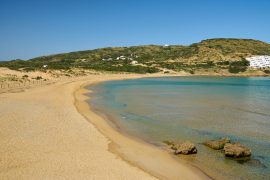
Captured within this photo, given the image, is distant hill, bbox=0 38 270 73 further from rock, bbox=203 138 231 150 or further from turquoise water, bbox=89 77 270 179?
rock, bbox=203 138 231 150

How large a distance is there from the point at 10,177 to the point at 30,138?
16.8 feet

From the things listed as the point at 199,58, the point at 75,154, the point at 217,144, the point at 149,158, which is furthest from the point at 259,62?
the point at 75,154

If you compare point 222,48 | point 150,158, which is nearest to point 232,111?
point 150,158

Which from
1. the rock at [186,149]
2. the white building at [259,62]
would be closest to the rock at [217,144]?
the rock at [186,149]

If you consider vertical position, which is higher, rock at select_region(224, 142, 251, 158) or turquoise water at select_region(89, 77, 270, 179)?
rock at select_region(224, 142, 251, 158)

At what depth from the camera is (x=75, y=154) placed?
528 inches

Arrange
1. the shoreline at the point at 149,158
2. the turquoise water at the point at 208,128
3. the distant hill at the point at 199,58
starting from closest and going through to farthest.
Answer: the shoreline at the point at 149,158 < the turquoise water at the point at 208,128 < the distant hill at the point at 199,58

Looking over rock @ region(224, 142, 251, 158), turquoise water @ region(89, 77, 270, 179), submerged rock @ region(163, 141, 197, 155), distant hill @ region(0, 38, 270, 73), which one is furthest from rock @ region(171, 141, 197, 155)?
distant hill @ region(0, 38, 270, 73)

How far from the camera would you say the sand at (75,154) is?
446 inches

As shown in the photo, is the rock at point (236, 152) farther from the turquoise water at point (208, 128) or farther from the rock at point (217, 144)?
the rock at point (217, 144)

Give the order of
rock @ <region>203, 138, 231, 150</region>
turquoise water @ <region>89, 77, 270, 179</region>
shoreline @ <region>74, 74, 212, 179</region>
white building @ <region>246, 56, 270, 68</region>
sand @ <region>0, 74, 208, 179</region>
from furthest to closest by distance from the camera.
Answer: white building @ <region>246, 56, 270, 68</region>
rock @ <region>203, 138, 231, 150</region>
turquoise water @ <region>89, 77, 270, 179</region>
shoreline @ <region>74, 74, 212, 179</region>
sand @ <region>0, 74, 208, 179</region>

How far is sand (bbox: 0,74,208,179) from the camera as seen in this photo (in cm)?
1134

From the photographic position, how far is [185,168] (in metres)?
12.6

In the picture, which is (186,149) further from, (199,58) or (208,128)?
(199,58)
